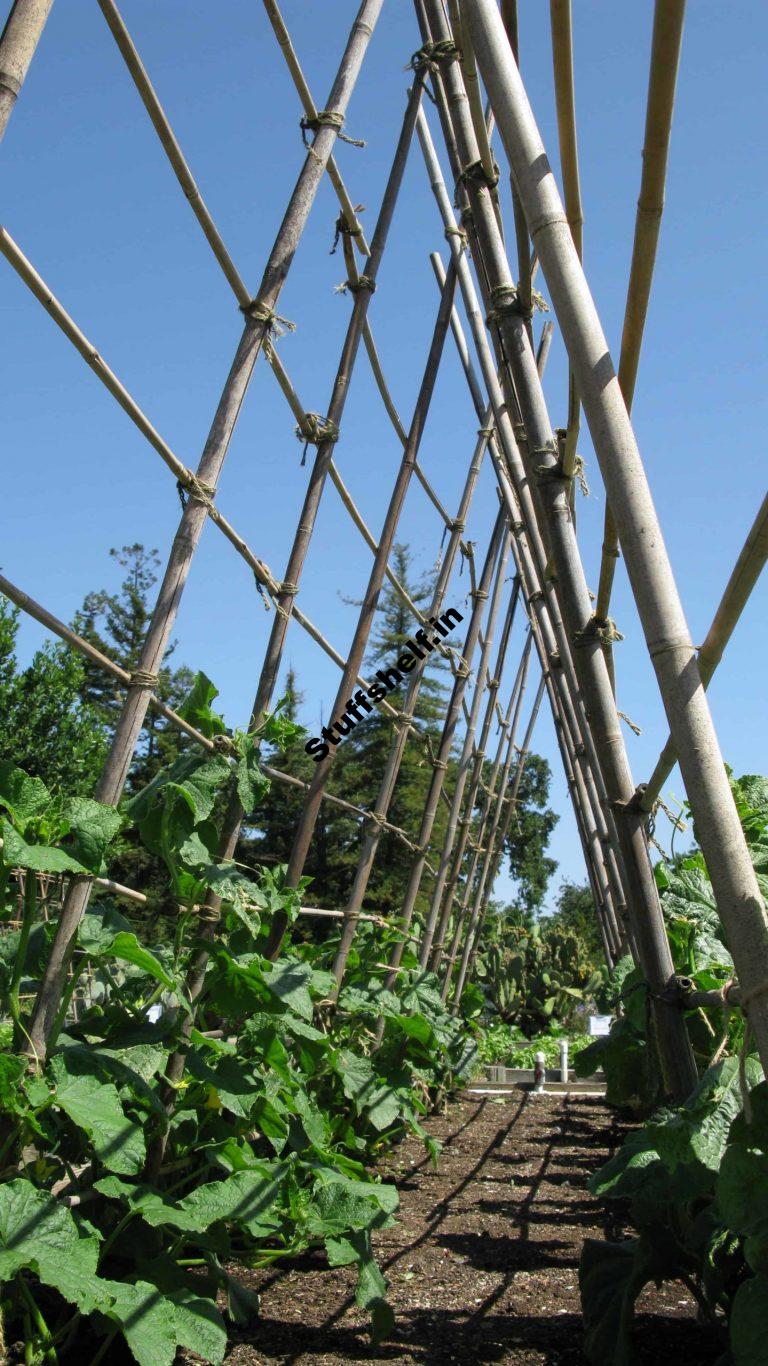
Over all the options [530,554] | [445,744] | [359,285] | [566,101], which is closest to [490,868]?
[445,744]

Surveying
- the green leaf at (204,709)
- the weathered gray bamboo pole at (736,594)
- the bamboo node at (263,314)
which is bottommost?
the weathered gray bamboo pole at (736,594)

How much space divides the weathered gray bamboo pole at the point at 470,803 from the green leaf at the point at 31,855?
4.40 metres

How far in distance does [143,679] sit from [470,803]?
506 centimetres

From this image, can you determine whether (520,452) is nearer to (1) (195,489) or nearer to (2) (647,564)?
(1) (195,489)

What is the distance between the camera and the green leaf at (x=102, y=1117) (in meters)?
1.49

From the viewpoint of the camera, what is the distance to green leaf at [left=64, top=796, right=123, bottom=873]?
165 cm

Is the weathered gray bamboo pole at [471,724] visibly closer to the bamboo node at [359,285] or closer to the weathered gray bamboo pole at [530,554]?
the weathered gray bamboo pole at [530,554]

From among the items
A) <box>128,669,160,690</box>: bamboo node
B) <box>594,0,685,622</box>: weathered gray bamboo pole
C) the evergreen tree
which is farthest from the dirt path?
the evergreen tree

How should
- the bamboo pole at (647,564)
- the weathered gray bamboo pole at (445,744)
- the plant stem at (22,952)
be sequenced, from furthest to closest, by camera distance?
1. the weathered gray bamboo pole at (445,744)
2. the plant stem at (22,952)
3. the bamboo pole at (647,564)

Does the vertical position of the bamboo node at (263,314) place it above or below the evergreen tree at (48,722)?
below

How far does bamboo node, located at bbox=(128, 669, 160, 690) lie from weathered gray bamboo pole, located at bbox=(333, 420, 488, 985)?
160 centimetres

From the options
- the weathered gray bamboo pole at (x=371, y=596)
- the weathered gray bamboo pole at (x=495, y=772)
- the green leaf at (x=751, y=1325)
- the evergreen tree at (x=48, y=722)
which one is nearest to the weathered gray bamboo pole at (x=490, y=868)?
the weathered gray bamboo pole at (x=495, y=772)

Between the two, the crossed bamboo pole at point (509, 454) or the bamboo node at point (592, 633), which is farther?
the crossed bamboo pole at point (509, 454)

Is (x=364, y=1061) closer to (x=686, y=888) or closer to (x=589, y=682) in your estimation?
(x=686, y=888)
